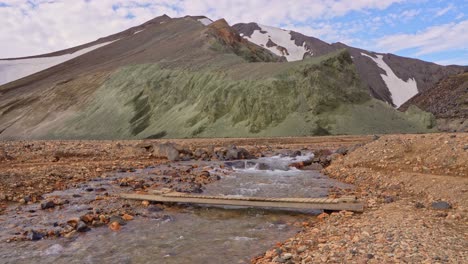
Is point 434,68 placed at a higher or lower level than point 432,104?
higher

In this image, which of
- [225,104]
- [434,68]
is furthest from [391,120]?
[434,68]

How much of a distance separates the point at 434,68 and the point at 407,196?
177984mm

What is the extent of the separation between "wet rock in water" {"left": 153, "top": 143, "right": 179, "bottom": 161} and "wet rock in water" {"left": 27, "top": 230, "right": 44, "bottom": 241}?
18063mm

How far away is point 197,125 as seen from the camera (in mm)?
53094

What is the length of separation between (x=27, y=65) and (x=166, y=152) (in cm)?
14430

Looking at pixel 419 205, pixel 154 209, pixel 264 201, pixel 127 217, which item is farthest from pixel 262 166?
pixel 419 205

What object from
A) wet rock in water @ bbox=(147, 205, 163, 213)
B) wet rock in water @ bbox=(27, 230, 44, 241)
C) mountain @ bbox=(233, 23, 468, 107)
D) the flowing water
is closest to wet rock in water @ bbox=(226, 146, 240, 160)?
the flowing water

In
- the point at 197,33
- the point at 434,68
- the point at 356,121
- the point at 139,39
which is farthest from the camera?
the point at 434,68

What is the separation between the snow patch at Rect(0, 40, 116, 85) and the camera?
14412cm

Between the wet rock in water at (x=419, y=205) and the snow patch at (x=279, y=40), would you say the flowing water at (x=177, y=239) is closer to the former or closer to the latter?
the wet rock in water at (x=419, y=205)

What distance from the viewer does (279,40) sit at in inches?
7160

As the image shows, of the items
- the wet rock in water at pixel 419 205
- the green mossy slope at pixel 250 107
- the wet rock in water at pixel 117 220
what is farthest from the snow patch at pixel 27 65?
the wet rock in water at pixel 419 205

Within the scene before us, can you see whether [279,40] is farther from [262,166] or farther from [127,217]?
[127,217]

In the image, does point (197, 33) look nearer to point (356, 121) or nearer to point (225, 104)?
point (225, 104)
